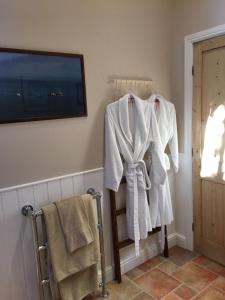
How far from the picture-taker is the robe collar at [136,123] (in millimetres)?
1965

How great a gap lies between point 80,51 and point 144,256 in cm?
195

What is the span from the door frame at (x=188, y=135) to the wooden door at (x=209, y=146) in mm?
44

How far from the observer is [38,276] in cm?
168

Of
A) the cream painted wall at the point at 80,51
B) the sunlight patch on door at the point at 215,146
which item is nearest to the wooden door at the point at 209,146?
the sunlight patch on door at the point at 215,146

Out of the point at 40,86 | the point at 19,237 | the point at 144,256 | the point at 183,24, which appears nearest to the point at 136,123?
the point at 40,86

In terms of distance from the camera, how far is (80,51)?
1817 mm

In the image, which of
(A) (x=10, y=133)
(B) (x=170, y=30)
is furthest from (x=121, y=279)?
(B) (x=170, y=30)

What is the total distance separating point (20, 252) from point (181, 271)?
1454 millimetres

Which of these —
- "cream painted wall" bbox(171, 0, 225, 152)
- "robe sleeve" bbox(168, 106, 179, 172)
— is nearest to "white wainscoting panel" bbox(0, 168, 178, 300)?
"robe sleeve" bbox(168, 106, 179, 172)

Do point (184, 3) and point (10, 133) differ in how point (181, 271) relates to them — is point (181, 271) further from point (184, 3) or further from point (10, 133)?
point (184, 3)

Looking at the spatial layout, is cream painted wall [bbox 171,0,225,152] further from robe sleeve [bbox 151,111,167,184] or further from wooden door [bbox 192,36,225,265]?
robe sleeve [bbox 151,111,167,184]

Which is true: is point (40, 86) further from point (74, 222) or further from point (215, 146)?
point (215, 146)

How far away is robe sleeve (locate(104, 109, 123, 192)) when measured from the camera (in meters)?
1.96

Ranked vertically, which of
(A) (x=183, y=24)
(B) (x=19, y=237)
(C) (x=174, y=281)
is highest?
(A) (x=183, y=24)
